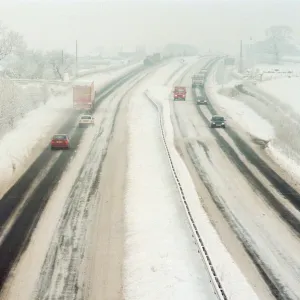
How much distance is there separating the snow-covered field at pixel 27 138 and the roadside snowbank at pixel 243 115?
73.5 feet

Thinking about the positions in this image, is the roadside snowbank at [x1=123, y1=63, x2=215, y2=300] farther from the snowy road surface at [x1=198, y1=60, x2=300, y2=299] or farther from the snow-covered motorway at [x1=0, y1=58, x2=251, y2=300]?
the snowy road surface at [x1=198, y1=60, x2=300, y2=299]

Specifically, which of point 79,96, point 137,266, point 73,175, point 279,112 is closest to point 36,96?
point 79,96

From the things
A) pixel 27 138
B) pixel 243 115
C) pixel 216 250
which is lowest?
pixel 216 250

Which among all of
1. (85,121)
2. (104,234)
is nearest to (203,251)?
(104,234)

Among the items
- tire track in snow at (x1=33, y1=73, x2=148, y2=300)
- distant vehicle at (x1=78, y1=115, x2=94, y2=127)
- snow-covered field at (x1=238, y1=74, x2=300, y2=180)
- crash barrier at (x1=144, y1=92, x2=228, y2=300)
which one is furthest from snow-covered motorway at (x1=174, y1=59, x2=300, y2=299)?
distant vehicle at (x1=78, y1=115, x2=94, y2=127)

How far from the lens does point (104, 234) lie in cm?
2412

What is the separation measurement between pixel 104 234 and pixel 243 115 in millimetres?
45734

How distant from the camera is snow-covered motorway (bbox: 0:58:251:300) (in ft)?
62.8

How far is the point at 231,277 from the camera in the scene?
65.5ft

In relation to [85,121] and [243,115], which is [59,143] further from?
[243,115]

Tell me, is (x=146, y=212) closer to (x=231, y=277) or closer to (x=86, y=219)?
(x=86, y=219)

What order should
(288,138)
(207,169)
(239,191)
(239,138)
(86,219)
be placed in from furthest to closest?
(288,138)
(239,138)
(207,169)
(239,191)
(86,219)

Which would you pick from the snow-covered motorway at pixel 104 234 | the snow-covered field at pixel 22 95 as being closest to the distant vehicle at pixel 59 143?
the snow-covered motorway at pixel 104 234

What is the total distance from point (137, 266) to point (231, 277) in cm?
413
